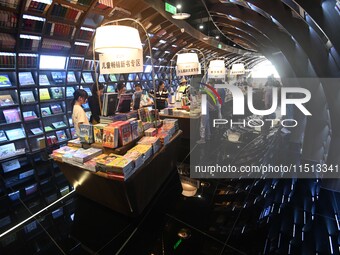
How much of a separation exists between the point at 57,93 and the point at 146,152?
12.4 feet

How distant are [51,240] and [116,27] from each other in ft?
7.96

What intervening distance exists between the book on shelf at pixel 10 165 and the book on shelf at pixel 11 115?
33.0 inches

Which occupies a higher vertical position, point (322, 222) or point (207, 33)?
point (207, 33)

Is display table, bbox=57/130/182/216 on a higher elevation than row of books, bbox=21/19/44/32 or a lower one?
lower

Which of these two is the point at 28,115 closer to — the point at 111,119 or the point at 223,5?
the point at 111,119

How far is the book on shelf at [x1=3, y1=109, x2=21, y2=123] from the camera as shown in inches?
158

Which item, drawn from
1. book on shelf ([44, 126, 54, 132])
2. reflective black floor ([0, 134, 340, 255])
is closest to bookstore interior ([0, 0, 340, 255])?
reflective black floor ([0, 134, 340, 255])

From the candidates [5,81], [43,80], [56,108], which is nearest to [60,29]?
[43,80]

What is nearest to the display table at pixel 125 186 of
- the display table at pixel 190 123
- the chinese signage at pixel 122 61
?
the chinese signage at pixel 122 61

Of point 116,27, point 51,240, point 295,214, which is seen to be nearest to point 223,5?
point 116,27

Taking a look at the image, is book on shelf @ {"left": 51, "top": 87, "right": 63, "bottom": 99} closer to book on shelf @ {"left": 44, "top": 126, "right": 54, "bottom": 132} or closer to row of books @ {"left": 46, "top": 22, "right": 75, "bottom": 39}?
book on shelf @ {"left": 44, "top": 126, "right": 54, "bottom": 132}

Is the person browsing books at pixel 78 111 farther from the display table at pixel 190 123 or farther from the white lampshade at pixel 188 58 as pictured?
the white lampshade at pixel 188 58

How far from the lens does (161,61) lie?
1065cm

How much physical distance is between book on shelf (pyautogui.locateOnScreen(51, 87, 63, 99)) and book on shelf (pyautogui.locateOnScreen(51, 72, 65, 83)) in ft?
0.68
